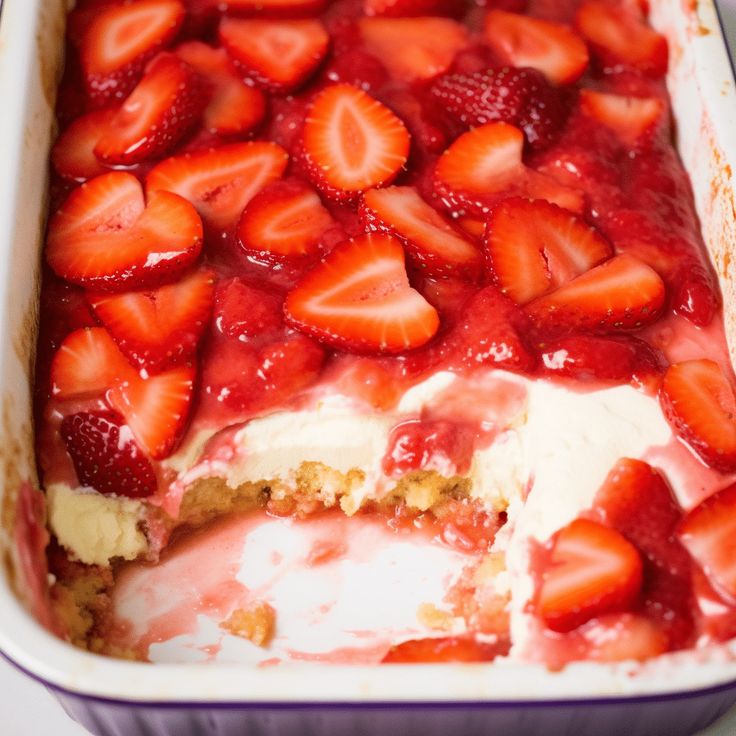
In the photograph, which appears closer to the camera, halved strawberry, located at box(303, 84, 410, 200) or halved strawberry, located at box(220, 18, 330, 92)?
halved strawberry, located at box(303, 84, 410, 200)

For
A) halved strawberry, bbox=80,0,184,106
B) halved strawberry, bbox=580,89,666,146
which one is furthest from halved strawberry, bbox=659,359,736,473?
halved strawberry, bbox=80,0,184,106

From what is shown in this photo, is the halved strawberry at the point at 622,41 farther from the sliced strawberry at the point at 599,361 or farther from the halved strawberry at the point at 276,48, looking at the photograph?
the sliced strawberry at the point at 599,361

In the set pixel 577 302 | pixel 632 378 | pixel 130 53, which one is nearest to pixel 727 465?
pixel 632 378

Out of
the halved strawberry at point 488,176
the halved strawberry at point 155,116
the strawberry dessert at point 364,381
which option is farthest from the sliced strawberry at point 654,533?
the halved strawberry at point 155,116

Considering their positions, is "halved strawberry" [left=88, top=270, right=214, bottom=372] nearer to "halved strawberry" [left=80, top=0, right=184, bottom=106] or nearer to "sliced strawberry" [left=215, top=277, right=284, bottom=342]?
"sliced strawberry" [left=215, top=277, right=284, bottom=342]

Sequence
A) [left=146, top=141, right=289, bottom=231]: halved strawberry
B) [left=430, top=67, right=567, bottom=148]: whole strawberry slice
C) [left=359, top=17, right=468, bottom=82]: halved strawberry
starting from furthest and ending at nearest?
[left=359, top=17, right=468, bottom=82]: halved strawberry
[left=430, top=67, right=567, bottom=148]: whole strawberry slice
[left=146, top=141, right=289, bottom=231]: halved strawberry

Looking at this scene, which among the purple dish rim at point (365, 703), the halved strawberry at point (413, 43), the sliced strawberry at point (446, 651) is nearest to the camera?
the purple dish rim at point (365, 703)

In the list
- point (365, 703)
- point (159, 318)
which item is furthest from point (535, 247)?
point (365, 703)
